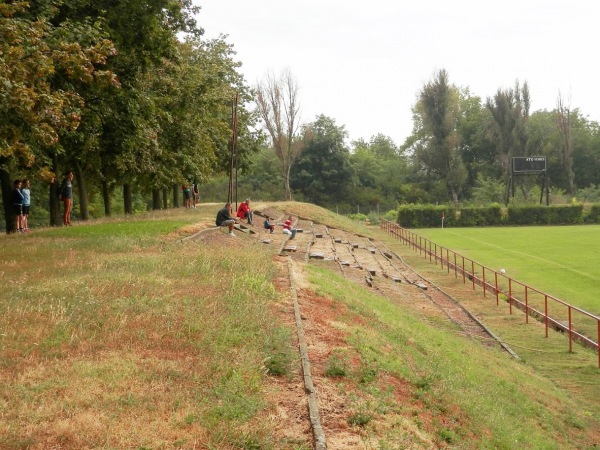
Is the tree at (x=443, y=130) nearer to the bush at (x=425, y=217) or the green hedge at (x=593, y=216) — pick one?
the bush at (x=425, y=217)

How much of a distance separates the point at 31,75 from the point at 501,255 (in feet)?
112

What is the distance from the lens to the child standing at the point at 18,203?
2361 cm

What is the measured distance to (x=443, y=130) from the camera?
3711 inches

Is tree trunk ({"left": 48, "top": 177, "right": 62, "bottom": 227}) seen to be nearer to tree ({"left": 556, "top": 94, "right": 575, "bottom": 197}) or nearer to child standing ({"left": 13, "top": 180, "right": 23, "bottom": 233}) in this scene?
child standing ({"left": 13, "top": 180, "right": 23, "bottom": 233})

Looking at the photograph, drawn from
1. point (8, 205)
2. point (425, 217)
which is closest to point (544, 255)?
point (8, 205)

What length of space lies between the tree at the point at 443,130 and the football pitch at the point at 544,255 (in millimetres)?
24285

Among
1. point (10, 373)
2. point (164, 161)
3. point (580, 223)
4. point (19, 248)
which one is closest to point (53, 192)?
point (164, 161)

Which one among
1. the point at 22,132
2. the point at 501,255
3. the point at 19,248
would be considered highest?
the point at 22,132

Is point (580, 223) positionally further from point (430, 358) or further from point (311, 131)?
point (430, 358)

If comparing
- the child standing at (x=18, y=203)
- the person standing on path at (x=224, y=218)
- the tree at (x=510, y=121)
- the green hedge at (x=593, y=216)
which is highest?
the tree at (x=510, y=121)

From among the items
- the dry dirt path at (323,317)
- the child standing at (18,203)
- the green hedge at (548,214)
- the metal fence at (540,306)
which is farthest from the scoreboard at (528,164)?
the child standing at (18,203)

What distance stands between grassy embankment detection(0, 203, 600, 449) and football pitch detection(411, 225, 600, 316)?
11242 mm

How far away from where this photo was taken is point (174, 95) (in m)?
34.8

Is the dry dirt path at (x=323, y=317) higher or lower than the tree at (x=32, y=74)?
lower
